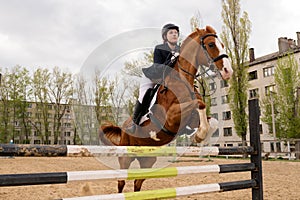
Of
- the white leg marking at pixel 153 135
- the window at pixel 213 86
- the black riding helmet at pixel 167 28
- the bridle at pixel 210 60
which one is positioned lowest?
the white leg marking at pixel 153 135

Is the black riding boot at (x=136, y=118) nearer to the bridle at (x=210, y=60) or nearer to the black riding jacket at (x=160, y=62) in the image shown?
the black riding jacket at (x=160, y=62)

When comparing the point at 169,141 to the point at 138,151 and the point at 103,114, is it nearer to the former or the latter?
the point at 138,151

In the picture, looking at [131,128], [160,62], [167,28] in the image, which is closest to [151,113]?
[131,128]

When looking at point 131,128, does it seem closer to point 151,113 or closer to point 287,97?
point 151,113

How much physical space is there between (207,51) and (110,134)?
5.25 feet

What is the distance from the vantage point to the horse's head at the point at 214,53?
2967 mm

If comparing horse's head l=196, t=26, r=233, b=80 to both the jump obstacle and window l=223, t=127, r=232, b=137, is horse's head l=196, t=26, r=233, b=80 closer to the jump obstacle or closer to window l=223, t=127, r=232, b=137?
the jump obstacle

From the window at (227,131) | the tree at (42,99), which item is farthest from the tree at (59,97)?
the window at (227,131)

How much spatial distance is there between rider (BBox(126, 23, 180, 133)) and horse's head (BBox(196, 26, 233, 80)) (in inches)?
13.8

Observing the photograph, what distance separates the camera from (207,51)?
3150mm

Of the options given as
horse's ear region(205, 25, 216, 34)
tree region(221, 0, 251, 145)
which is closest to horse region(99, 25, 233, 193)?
horse's ear region(205, 25, 216, 34)

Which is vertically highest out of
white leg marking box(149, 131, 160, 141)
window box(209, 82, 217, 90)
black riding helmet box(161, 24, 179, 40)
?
black riding helmet box(161, 24, 179, 40)

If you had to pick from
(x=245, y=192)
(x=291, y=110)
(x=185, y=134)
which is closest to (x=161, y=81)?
(x=185, y=134)

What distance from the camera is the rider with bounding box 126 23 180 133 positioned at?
3.34 m
